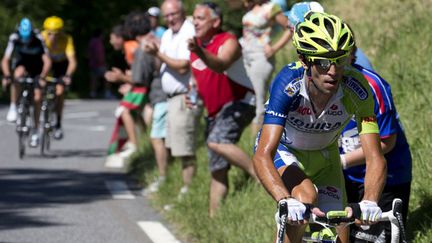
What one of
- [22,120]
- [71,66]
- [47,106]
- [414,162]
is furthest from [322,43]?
[47,106]

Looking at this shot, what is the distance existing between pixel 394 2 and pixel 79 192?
6128mm

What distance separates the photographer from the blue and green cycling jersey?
564 centimetres

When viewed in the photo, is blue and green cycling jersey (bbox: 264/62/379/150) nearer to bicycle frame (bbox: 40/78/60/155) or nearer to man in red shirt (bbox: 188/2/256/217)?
man in red shirt (bbox: 188/2/256/217)

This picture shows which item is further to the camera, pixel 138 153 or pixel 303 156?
pixel 138 153

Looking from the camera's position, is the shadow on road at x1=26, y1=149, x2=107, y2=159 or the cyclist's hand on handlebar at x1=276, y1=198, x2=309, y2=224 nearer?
the cyclist's hand on handlebar at x1=276, y1=198, x2=309, y2=224

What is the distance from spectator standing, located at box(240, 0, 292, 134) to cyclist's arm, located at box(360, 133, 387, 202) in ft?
22.3

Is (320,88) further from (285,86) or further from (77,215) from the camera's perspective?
(77,215)

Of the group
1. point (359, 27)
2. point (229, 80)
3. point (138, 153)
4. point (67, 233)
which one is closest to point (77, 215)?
point (67, 233)

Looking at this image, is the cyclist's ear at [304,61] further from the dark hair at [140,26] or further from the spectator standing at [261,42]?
the dark hair at [140,26]

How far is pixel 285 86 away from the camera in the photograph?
565 cm

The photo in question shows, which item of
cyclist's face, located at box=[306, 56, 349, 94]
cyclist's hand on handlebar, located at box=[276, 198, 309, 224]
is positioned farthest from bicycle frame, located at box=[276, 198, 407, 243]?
cyclist's face, located at box=[306, 56, 349, 94]

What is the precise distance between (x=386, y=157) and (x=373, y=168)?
4.83 feet

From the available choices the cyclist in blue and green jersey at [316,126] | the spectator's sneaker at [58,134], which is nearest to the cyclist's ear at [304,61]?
the cyclist in blue and green jersey at [316,126]

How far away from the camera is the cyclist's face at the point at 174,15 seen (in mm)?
11219
